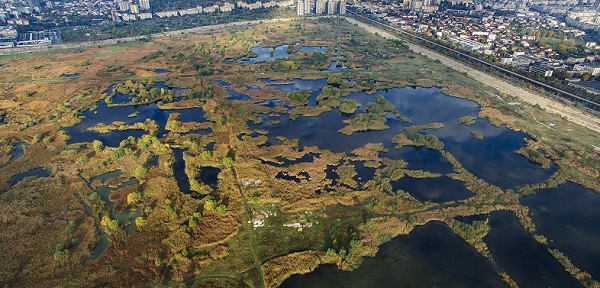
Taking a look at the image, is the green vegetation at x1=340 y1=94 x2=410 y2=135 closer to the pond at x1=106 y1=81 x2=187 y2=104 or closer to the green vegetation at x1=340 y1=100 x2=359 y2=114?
the green vegetation at x1=340 y1=100 x2=359 y2=114

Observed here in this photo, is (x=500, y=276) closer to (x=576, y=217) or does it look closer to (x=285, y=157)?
(x=576, y=217)

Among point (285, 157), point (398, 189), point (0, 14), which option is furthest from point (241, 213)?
point (0, 14)

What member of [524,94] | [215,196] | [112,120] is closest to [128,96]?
[112,120]

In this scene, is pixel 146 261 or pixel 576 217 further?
pixel 576 217

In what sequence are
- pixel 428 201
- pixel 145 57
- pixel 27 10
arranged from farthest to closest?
pixel 27 10 < pixel 145 57 < pixel 428 201

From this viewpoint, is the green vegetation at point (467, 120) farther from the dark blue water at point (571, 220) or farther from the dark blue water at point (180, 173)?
the dark blue water at point (180, 173)

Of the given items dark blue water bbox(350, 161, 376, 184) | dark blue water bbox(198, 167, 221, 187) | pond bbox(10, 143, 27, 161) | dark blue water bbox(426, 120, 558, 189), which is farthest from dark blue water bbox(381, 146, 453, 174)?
pond bbox(10, 143, 27, 161)

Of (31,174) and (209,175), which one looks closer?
(31,174)

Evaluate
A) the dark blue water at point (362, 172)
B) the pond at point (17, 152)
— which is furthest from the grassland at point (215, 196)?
the dark blue water at point (362, 172)

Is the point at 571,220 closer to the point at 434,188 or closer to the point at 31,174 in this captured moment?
the point at 434,188
